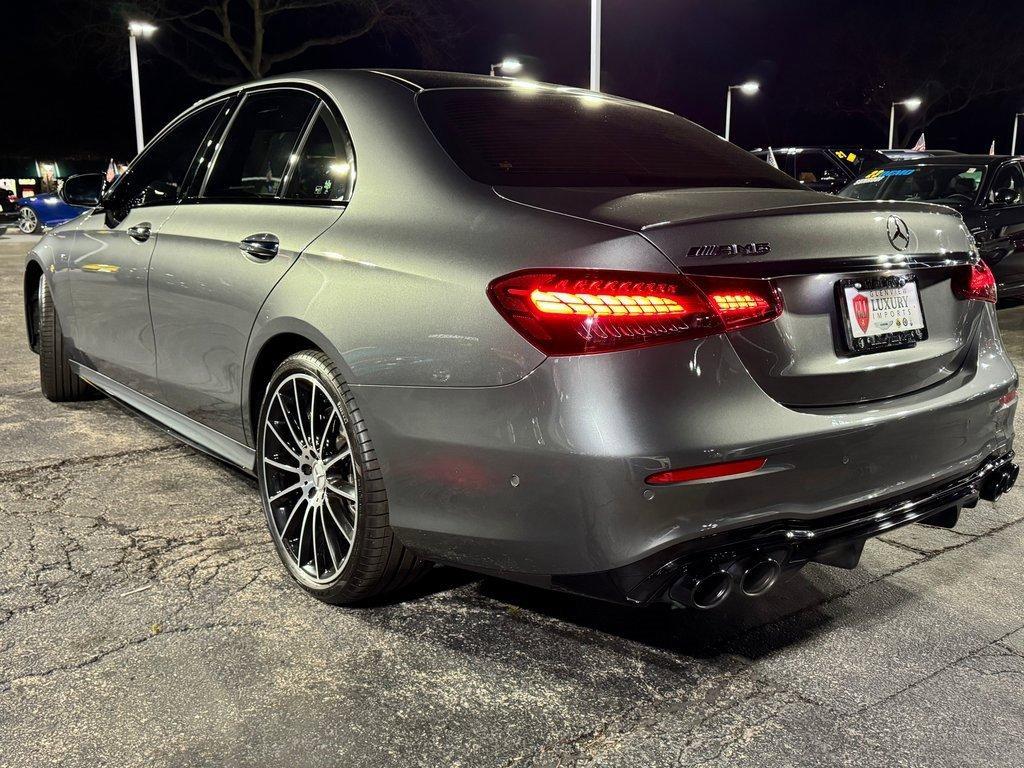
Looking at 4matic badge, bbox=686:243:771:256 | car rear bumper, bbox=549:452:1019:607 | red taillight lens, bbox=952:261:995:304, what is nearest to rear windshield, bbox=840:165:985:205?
red taillight lens, bbox=952:261:995:304

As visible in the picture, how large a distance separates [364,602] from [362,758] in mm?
772

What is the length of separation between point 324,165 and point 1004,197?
823 cm

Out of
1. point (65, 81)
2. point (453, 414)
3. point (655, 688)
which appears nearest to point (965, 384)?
point (655, 688)

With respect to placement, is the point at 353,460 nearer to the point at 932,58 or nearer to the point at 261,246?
the point at 261,246

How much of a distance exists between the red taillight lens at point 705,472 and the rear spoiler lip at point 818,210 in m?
0.54

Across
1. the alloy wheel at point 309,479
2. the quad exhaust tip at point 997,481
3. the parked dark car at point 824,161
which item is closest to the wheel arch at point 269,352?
the alloy wheel at point 309,479

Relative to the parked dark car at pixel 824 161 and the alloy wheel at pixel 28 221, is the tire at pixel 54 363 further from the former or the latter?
the alloy wheel at pixel 28 221

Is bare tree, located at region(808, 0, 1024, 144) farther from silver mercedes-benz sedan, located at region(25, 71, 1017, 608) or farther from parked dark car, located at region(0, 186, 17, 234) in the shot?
silver mercedes-benz sedan, located at region(25, 71, 1017, 608)

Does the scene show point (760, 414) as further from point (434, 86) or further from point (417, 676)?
point (434, 86)

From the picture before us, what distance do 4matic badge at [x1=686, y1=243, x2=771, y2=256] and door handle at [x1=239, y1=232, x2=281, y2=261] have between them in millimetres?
1376

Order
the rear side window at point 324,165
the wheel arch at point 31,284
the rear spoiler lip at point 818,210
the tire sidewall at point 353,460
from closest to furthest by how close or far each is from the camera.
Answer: the rear spoiler lip at point 818,210
the tire sidewall at point 353,460
the rear side window at point 324,165
the wheel arch at point 31,284

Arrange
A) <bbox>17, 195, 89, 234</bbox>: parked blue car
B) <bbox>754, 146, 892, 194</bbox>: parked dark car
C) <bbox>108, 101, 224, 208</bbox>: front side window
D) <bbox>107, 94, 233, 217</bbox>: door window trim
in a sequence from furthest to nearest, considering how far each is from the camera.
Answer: <bbox>17, 195, 89, 234</bbox>: parked blue car
<bbox>754, 146, 892, 194</bbox>: parked dark car
<bbox>108, 101, 224, 208</bbox>: front side window
<bbox>107, 94, 233, 217</bbox>: door window trim

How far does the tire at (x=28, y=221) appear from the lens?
994 inches

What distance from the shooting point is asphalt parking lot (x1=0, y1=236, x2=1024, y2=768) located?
214 cm
